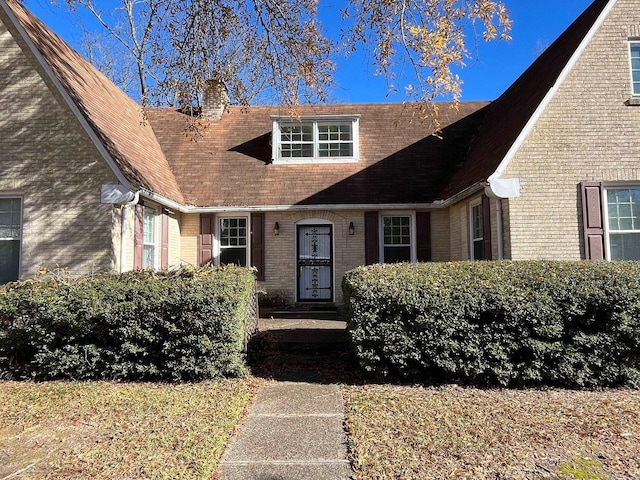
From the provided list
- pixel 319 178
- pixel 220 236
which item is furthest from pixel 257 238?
pixel 319 178

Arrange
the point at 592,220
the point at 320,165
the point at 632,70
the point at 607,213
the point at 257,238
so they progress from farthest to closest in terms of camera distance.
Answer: the point at 320,165 → the point at 257,238 → the point at 632,70 → the point at 607,213 → the point at 592,220

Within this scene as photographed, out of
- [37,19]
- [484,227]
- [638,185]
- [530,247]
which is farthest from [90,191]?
[638,185]

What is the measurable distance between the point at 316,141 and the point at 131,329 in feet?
28.5

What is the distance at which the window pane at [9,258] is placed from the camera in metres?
8.98

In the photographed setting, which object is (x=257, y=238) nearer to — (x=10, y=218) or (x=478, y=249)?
(x=10, y=218)

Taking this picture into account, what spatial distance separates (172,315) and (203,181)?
7304 millimetres

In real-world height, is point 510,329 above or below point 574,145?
below

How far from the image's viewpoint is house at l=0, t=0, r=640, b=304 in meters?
8.42

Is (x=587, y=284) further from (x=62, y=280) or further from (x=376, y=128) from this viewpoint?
(x=376, y=128)

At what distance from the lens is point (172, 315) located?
588 cm

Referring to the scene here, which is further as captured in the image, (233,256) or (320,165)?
(320,165)

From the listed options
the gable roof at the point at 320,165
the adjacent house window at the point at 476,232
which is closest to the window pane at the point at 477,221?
the adjacent house window at the point at 476,232

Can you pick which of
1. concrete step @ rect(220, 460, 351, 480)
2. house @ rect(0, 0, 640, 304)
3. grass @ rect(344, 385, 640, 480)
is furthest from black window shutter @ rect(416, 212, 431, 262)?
concrete step @ rect(220, 460, 351, 480)

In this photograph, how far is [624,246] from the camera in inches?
328
